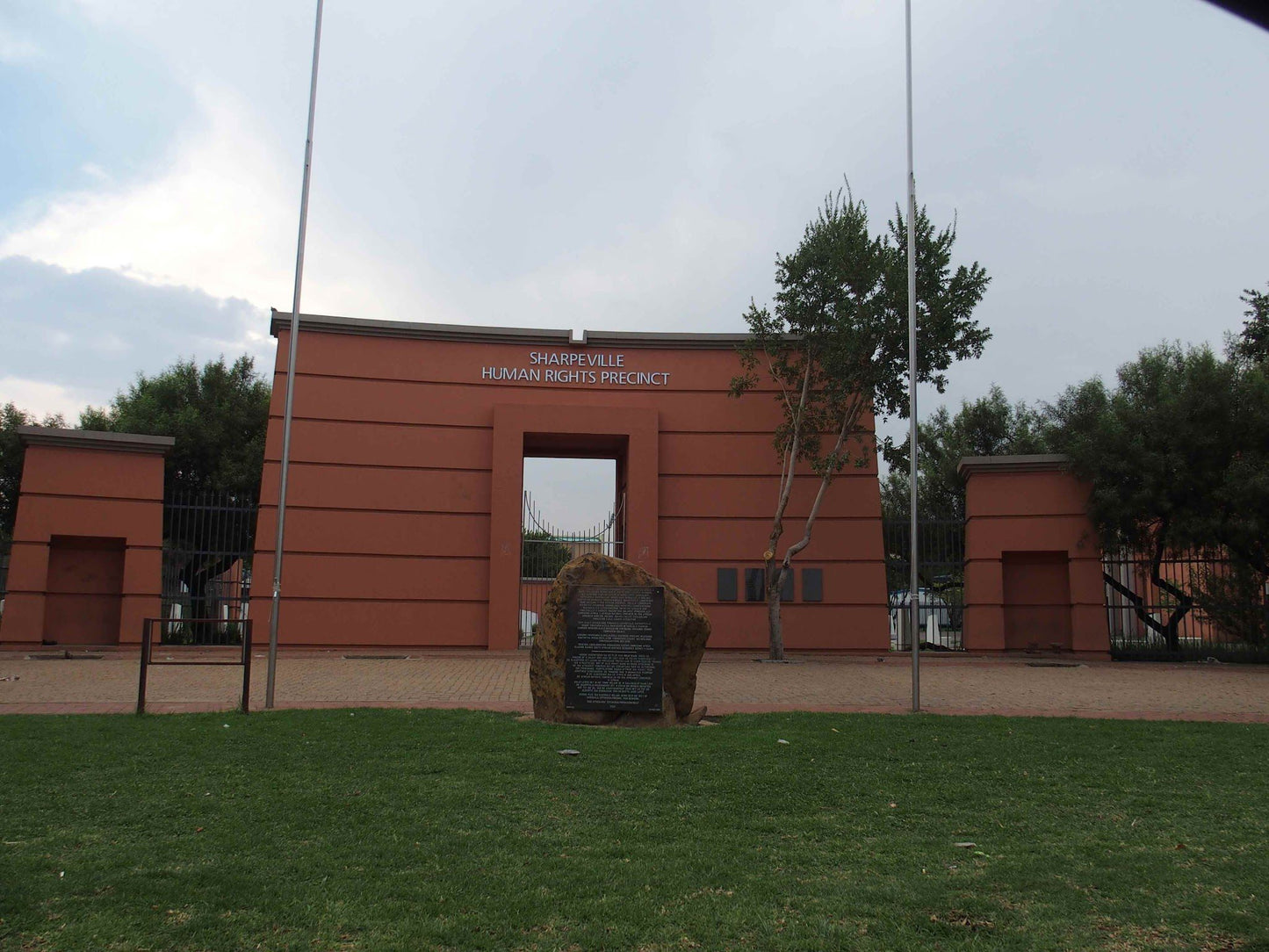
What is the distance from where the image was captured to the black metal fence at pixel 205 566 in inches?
812

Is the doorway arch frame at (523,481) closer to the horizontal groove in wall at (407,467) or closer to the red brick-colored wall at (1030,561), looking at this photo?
the horizontal groove in wall at (407,467)

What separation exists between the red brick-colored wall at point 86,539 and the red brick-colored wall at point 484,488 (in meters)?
2.23

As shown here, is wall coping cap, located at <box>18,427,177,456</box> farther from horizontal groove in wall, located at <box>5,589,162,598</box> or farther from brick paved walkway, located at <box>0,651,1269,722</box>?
brick paved walkway, located at <box>0,651,1269,722</box>

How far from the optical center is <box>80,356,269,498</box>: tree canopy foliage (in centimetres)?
2611

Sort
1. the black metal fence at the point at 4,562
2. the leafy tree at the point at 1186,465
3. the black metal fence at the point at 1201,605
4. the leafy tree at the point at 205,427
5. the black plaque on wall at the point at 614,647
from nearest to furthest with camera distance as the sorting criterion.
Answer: the black plaque on wall at the point at 614,647 < the leafy tree at the point at 1186,465 < the black metal fence at the point at 4,562 < the black metal fence at the point at 1201,605 < the leafy tree at the point at 205,427

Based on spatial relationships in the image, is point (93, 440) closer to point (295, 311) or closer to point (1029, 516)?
point (295, 311)

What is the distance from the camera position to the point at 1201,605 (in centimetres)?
2012

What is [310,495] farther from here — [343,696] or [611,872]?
[611,872]

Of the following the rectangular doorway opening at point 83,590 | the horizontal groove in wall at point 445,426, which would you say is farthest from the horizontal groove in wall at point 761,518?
the rectangular doorway opening at point 83,590

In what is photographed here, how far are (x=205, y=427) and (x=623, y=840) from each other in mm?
23462

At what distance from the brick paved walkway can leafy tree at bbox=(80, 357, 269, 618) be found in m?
7.13

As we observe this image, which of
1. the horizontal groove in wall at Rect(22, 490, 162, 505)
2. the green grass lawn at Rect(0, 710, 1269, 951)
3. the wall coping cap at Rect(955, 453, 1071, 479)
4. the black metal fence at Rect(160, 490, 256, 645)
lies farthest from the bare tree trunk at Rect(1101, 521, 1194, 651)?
the horizontal groove in wall at Rect(22, 490, 162, 505)

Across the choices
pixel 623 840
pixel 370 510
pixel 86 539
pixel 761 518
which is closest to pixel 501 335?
pixel 370 510

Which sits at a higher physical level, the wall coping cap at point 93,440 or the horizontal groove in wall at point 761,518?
the wall coping cap at point 93,440
